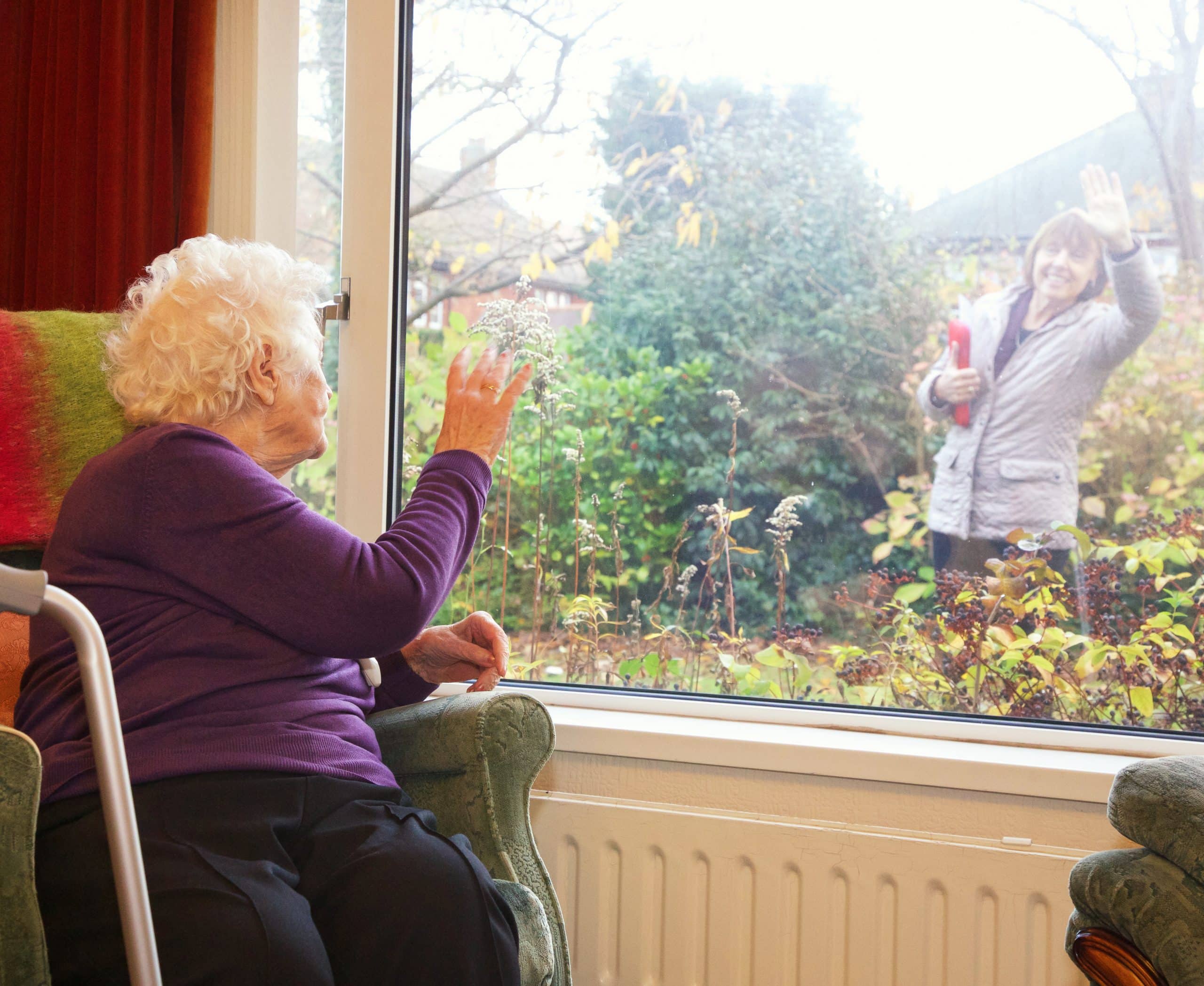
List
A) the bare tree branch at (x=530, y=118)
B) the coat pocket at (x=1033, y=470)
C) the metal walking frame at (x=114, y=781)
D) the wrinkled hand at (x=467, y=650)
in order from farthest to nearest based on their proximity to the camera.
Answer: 1. the bare tree branch at (x=530, y=118)
2. the coat pocket at (x=1033, y=470)
3. the wrinkled hand at (x=467, y=650)
4. the metal walking frame at (x=114, y=781)

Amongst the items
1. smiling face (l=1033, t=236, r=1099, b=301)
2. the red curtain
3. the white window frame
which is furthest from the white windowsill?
the red curtain

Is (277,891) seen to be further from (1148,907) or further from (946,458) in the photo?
(946,458)

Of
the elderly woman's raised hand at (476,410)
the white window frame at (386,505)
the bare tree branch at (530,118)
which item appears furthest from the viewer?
the bare tree branch at (530,118)

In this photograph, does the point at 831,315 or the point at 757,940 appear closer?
the point at 757,940

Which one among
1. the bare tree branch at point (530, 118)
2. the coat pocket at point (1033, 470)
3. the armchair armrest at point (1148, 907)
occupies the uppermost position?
the bare tree branch at point (530, 118)

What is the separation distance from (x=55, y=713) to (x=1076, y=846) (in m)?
1.51

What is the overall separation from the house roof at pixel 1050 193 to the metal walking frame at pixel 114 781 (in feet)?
5.50

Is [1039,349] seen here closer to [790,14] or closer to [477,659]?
[790,14]

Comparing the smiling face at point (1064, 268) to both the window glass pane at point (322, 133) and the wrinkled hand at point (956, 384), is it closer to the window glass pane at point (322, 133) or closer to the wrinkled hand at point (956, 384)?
the wrinkled hand at point (956, 384)

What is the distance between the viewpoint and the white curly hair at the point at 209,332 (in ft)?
4.15

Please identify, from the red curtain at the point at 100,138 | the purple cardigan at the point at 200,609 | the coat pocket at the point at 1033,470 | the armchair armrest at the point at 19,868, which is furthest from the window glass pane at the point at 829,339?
the armchair armrest at the point at 19,868

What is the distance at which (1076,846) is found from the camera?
1.62 meters

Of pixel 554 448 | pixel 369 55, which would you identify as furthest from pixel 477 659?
pixel 369 55

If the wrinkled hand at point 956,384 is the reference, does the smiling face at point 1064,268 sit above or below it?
above
